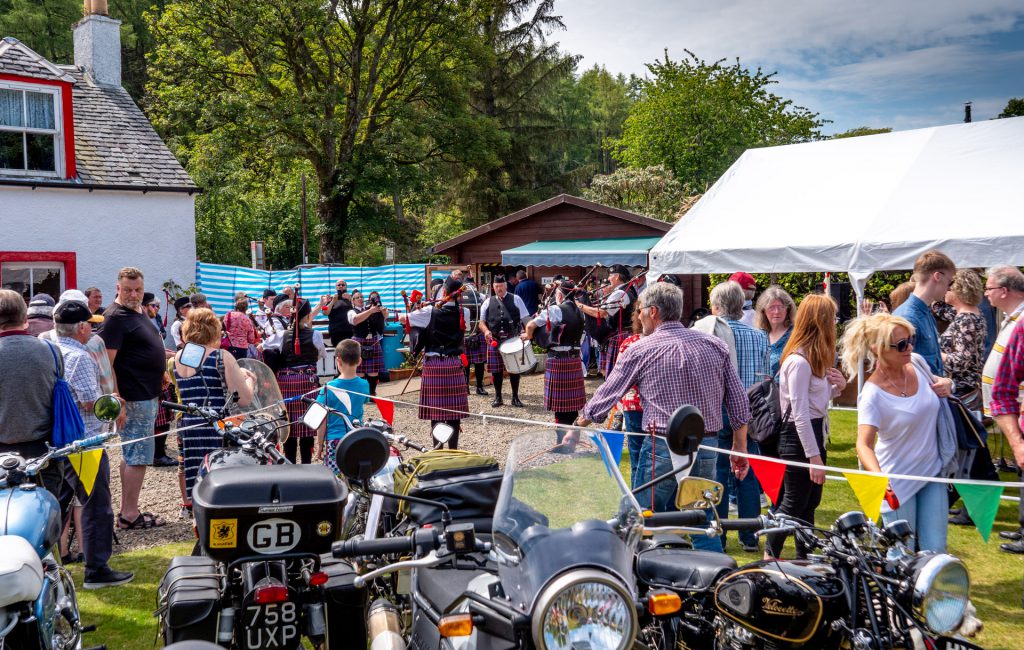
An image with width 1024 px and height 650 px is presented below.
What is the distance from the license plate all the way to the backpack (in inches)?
120

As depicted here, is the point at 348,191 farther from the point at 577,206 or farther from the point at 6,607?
the point at 6,607

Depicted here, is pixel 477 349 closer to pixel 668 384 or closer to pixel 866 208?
pixel 866 208

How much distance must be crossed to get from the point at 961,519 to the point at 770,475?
2813mm

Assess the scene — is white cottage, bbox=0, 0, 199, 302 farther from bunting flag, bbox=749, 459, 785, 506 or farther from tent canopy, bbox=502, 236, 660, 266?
bunting flag, bbox=749, 459, 785, 506

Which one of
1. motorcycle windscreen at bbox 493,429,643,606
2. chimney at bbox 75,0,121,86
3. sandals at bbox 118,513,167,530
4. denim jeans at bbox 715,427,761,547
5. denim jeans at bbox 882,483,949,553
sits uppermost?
chimney at bbox 75,0,121,86

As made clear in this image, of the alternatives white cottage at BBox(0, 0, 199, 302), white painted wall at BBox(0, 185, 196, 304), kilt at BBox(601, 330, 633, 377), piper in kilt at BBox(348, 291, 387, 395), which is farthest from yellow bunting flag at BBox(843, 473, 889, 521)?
white painted wall at BBox(0, 185, 196, 304)

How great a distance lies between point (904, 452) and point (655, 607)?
7.61 feet

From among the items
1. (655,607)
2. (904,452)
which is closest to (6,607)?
(655,607)

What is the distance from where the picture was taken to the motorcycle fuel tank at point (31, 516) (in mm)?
3330

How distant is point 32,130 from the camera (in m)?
15.0

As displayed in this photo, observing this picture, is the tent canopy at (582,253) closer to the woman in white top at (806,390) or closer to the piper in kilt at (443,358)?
the piper in kilt at (443,358)

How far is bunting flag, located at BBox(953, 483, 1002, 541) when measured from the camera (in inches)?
158

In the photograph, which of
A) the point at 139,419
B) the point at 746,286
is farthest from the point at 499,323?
the point at 139,419

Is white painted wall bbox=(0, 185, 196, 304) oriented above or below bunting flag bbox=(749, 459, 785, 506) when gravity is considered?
above
